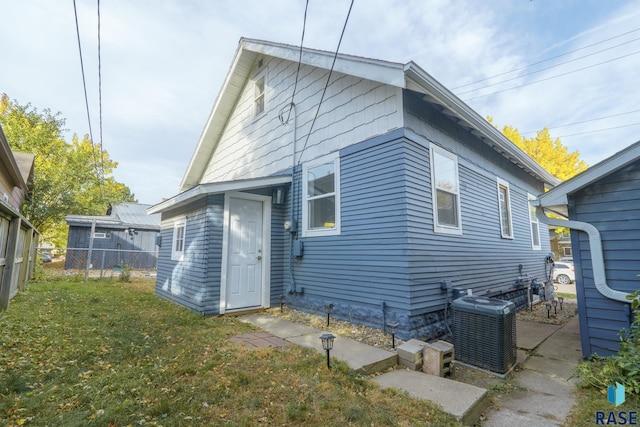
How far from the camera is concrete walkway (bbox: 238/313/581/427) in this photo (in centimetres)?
255

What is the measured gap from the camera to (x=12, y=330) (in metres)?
4.16

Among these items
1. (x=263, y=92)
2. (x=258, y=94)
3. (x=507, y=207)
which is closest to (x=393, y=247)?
(x=507, y=207)

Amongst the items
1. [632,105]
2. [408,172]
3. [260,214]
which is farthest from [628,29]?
[260,214]

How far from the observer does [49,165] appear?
15.1 m

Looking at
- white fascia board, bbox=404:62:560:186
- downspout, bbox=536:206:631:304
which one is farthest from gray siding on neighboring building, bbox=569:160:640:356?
white fascia board, bbox=404:62:560:186

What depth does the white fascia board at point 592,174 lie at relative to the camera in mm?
3357

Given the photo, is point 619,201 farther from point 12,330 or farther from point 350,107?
point 12,330

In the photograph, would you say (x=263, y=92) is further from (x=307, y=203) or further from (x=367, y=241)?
(x=367, y=241)

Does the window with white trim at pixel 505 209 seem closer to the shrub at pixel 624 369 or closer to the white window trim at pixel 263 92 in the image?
the shrub at pixel 624 369

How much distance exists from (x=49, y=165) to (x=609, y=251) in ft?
68.8

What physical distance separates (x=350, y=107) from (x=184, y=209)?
4.61 m

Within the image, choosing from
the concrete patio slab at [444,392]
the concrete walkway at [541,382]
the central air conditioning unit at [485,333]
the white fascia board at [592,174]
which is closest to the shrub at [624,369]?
the concrete walkway at [541,382]

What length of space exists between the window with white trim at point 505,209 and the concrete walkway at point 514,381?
2.83 metres

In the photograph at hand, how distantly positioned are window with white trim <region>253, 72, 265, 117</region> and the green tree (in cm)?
921
